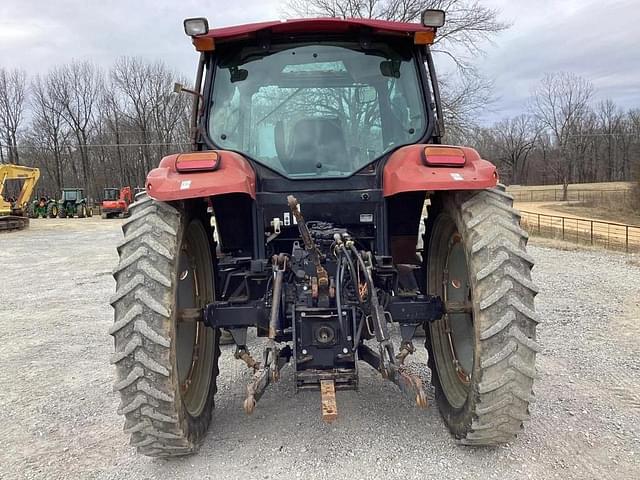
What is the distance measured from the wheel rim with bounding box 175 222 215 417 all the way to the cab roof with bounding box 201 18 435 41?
48.7 inches

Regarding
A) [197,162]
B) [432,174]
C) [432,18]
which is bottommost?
[432,174]

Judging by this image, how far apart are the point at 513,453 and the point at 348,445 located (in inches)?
36.1

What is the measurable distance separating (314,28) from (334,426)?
254 cm

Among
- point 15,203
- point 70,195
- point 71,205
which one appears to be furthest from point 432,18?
point 71,205

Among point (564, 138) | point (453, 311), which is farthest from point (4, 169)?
point (564, 138)

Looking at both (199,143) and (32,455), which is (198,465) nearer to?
(32,455)

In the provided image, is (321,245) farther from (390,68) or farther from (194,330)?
(390,68)

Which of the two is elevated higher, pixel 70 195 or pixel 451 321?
pixel 70 195

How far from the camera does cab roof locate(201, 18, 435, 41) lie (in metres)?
3.39

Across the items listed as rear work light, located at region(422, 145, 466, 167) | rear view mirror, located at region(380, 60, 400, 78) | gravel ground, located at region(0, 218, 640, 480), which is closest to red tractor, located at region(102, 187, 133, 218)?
gravel ground, located at region(0, 218, 640, 480)

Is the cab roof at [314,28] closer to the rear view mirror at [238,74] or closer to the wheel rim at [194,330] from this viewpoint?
the rear view mirror at [238,74]

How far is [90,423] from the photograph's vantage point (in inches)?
145

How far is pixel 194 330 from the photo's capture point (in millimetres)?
3607

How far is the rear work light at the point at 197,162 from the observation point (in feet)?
9.54
